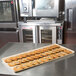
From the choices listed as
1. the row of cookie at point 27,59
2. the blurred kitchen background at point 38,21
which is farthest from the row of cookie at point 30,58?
the blurred kitchen background at point 38,21

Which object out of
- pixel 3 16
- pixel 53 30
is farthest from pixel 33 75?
pixel 3 16

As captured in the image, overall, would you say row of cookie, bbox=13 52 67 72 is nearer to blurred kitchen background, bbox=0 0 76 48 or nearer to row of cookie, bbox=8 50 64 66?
row of cookie, bbox=8 50 64 66

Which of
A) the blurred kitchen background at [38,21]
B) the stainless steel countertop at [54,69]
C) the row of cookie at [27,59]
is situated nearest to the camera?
the stainless steel countertop at [54,69]

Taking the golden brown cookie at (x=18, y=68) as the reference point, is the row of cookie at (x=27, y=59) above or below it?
above

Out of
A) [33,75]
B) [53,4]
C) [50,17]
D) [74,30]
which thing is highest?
[53,4]

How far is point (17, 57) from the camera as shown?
1.34 m

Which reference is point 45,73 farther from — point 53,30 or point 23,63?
point 53,30

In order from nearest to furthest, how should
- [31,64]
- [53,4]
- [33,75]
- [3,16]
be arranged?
1. [33,75]
2. [31,64]
3. [53,4]
4. [3,16]

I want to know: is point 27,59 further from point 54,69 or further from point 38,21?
point 38,21

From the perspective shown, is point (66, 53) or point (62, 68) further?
point (66, 53)

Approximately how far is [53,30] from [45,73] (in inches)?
66.1

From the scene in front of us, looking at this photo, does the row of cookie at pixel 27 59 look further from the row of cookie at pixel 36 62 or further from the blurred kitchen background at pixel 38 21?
the blurred kitchen background at pixel 38 21

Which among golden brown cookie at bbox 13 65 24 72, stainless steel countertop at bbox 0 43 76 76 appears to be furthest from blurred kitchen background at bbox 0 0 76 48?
golden brown cookie at bbox 13 65 24 72

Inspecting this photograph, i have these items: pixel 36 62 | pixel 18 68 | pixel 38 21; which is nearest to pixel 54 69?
pixel 36 62
